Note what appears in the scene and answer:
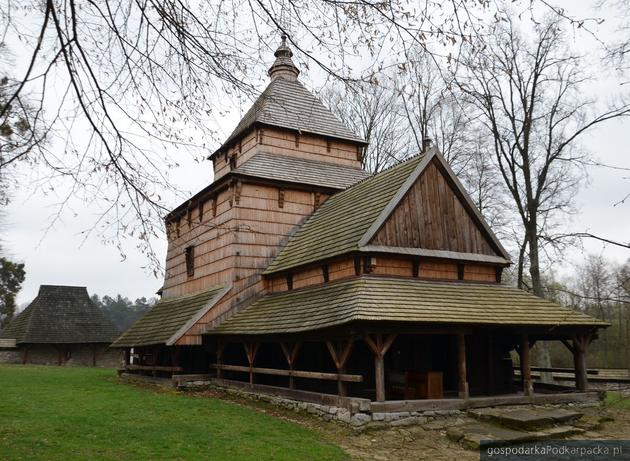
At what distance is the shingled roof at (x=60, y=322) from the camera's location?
105 ft

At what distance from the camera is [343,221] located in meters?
16.2

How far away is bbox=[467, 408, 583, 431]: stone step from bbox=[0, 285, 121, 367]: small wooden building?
25727 millimetres

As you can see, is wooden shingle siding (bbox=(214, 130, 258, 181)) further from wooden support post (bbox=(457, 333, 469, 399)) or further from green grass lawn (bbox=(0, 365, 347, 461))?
wooden support post (bbox=(457, 333, 469, 399))

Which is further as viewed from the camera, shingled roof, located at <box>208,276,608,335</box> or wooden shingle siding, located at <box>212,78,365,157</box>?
wooden shingle siding, located at <box>212,78,365,157</box>

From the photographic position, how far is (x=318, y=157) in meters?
21.8

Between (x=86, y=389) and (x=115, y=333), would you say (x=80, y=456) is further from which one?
(x=115, y=333)

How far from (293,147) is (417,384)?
11.1 meters

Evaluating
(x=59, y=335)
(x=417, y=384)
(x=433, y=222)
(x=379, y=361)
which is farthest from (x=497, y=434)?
(x=59, y=335)

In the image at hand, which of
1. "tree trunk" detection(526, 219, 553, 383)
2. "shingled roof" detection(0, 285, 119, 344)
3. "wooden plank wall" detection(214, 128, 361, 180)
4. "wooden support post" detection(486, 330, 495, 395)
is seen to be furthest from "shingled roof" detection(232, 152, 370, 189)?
"shingled roof" detection(0, 285, 119, 344)

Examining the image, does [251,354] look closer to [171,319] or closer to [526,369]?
[171,319]

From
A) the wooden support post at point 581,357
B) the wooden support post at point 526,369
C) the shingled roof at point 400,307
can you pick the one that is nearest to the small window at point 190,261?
the shingled roof at point 400,307

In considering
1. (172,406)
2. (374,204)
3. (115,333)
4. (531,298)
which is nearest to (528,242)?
(531,298)

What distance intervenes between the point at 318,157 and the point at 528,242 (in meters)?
9.80

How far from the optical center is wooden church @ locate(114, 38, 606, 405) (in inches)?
506
